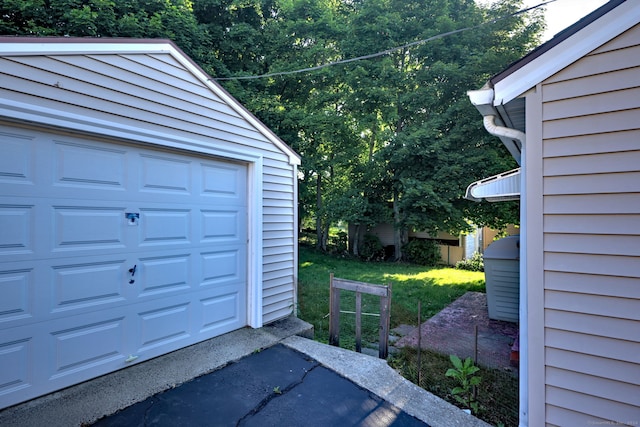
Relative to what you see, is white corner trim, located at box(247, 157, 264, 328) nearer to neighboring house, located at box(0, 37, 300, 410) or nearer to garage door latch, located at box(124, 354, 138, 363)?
neighboring house, located at box(0, 37, 300, 410)

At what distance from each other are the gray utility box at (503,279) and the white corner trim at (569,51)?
3405mm

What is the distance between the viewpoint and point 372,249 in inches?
506

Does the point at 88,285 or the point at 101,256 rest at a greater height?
the point at 101,256

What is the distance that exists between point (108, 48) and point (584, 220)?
3.90 metres

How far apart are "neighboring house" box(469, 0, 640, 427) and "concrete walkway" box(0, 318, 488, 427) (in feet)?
2.50

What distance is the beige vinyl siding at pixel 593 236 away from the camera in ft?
6.27

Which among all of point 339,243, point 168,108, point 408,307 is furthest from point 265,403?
point 339,243

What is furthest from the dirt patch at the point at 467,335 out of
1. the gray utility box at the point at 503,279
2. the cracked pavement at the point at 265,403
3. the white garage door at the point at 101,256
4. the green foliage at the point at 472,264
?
the green foliage at the point at 472,264

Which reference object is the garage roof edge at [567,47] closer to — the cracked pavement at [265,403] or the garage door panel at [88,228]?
the cracked pavement at [265,403]

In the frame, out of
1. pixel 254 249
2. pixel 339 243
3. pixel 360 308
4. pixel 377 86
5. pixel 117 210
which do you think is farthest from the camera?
pixel 339 243

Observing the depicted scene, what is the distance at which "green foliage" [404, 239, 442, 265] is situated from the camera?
1188cm

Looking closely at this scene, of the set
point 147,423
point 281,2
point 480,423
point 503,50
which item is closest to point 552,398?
point 480,423

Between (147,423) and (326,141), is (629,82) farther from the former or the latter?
(326,141)

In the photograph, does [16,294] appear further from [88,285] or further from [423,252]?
[423,252]
